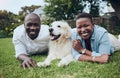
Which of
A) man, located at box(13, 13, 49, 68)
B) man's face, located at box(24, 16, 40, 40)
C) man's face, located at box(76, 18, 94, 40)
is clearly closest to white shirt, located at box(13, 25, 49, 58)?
man, located at box(13, 13, 49, 68)

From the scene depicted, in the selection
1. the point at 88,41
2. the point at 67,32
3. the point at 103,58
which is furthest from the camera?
the point at 67,32

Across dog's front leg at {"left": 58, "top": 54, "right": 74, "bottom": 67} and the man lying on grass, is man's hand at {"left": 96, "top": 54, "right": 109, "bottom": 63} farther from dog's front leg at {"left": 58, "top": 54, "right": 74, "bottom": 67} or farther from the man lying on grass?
dog's front leg at {"left": 58, "top": 54, "right": 74, "bottom": 67}

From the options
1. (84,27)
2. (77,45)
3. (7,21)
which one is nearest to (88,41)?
(77,45)

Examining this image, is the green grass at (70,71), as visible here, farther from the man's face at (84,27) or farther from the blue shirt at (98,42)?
the man's face at (84,27)

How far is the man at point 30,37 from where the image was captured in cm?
461

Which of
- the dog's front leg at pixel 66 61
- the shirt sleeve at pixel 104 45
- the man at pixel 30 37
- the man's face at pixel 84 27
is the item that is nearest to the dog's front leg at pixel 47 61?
the dog's front leg at pixel 66 61

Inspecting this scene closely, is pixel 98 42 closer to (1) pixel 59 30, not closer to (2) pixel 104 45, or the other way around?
(2) pixel 104 45

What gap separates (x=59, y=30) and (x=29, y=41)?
1.69 feet

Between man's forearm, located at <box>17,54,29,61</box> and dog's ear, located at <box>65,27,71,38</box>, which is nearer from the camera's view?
man's forearm, located at <box>17,54,29,61</box>

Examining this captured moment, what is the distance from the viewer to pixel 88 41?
4.49 m

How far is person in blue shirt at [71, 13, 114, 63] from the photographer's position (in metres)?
4.23

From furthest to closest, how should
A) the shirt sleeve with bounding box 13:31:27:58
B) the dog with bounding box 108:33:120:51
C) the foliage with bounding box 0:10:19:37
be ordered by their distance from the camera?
the foliage with bounding box 0:10:19:37 < the dog with bounding box 108:33:120:51 < the shirt sleeve with bounding box 13:31:27:58

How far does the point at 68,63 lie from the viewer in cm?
414

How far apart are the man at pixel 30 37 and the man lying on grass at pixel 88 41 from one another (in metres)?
0.51
